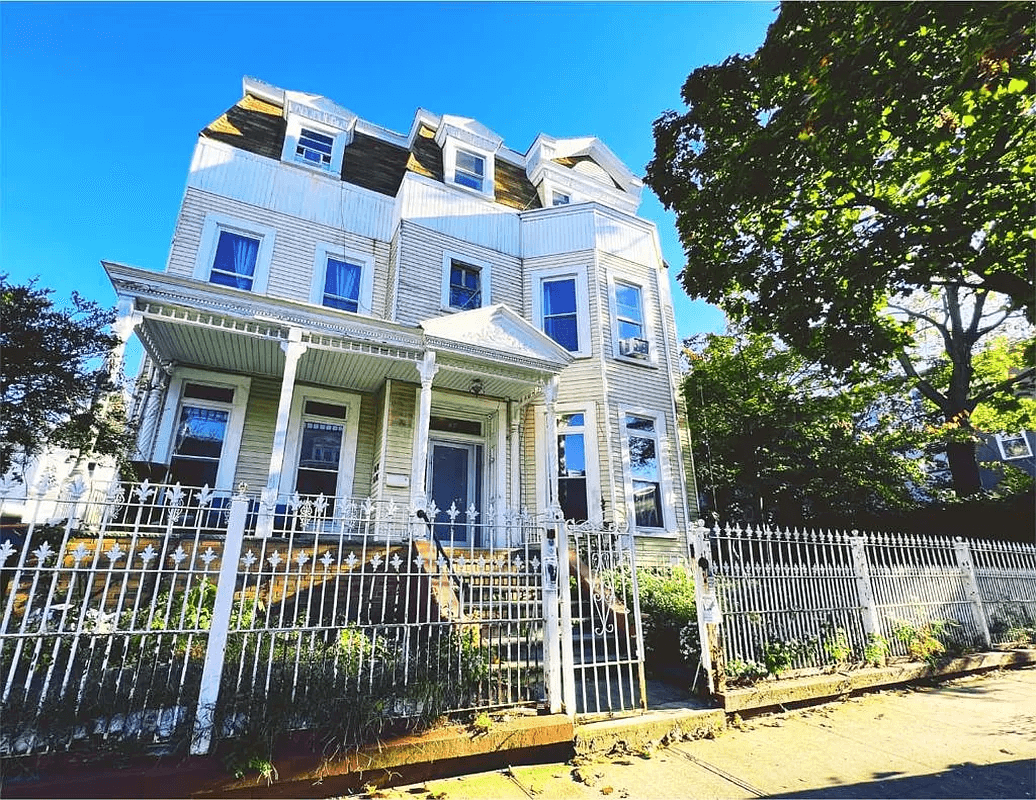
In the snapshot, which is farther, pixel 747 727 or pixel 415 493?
pixel 415 493

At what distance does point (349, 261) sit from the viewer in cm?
1194

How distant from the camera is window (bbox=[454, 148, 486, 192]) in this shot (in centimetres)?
1434

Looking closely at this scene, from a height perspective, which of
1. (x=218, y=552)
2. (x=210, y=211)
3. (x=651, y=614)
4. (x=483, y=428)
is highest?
(x=210, y=211)

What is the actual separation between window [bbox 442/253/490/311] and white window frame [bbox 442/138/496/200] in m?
2.38

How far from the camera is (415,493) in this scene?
8.20 metres

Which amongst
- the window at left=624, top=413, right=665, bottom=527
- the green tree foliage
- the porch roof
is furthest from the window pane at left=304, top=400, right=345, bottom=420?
the green tree foliage

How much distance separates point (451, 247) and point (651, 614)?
944 cm

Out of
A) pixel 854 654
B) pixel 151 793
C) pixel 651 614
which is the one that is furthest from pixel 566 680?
pixel 854 654

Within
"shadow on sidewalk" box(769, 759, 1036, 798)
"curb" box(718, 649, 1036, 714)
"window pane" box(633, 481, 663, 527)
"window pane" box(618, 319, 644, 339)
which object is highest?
"window pane" box(618, 319, 644, 339)

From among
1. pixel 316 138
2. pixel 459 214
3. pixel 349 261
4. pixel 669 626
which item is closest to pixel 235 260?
pixel 349 261

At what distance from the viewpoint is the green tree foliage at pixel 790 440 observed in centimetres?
1541

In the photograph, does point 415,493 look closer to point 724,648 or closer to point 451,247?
point 724,648

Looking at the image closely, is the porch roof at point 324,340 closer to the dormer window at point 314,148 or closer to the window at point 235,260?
the window at point 235,260

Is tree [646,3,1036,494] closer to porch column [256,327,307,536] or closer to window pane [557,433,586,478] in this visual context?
window pane [557,433,586,478]
